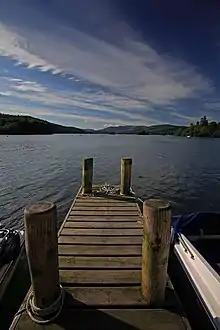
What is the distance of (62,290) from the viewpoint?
3352 mm

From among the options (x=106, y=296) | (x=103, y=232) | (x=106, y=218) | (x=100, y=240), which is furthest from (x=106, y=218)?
(x=106, y=296)

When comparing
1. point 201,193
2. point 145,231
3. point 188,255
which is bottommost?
point 201,193

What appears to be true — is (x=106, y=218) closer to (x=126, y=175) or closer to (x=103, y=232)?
(x=103, y=232)

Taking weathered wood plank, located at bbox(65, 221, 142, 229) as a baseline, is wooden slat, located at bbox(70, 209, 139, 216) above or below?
below

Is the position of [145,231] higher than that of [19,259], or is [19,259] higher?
[145,231]

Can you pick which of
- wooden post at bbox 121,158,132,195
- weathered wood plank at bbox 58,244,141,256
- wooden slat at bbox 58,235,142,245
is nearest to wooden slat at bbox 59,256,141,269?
weathered wood plank at bbox 58,244,141,256

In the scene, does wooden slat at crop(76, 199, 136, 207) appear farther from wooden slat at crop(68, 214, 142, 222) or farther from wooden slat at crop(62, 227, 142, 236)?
wooden slat at crop(62, 227, 142, 236)

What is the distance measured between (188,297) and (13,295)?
3181 mm

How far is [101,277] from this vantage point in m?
3.79

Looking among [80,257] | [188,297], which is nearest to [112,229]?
[80,257]

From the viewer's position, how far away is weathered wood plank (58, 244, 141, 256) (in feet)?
15.1

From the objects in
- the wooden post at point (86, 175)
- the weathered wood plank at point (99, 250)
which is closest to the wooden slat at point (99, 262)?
the weathered wood plank at point (99, 250)

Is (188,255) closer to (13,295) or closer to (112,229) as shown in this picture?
(112,229)

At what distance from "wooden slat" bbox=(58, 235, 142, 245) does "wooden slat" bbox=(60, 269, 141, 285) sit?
3.47ft
